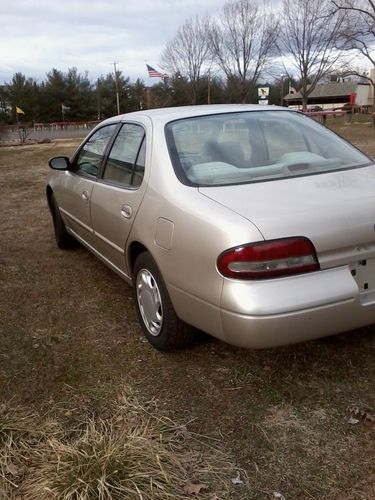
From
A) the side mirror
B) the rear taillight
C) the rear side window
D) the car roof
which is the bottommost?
the rear taillight

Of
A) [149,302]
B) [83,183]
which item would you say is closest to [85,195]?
[83,183]

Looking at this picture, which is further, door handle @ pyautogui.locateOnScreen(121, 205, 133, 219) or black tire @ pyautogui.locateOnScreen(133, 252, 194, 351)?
door handle @ pyautogui.locateOnScreen(121, 205, 133, 219)

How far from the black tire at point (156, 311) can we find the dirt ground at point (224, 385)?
110 millimetres

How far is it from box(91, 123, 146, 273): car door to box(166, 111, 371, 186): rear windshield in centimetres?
30

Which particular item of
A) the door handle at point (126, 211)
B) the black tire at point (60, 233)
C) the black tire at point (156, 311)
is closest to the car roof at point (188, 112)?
the door handle at point (126, 211)

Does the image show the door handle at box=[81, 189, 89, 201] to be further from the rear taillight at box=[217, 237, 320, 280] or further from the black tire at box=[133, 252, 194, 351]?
the rear taillight at box=[217, 237, 320, 280]

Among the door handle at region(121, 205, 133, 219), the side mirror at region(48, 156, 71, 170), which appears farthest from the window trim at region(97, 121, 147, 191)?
the side mirror at region(48, 156, 71, 170)

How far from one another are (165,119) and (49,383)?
1.82m

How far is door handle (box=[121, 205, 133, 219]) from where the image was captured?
3242 mm

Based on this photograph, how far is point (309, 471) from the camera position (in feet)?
7.11

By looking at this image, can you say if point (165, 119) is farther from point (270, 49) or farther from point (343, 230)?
point (270, 49)

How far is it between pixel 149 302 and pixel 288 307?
113cm

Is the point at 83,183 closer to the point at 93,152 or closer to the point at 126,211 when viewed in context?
the point at 93,152

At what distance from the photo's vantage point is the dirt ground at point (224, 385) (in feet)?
7.27
